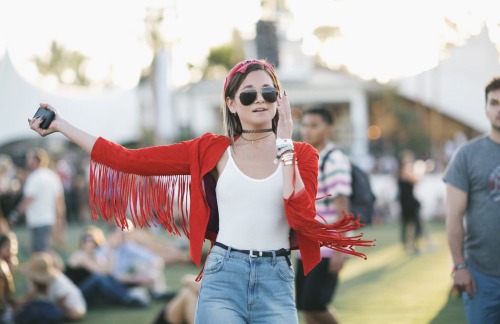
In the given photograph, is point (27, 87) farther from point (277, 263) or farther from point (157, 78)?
point (277, 263)

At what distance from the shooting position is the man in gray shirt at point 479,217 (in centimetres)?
529

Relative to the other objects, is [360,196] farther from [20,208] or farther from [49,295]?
[20,208]

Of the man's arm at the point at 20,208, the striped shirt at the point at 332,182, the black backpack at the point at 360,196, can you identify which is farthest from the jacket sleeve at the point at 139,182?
the man's arm at the point at 20,208

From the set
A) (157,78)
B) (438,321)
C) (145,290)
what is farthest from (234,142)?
(157,78)

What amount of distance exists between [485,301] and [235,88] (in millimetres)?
2223

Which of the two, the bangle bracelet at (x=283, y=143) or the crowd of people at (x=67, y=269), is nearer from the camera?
the bangle bracelet at (x=283, y=143)

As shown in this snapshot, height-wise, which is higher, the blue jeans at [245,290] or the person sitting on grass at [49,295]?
the blue jeans at [245,290]

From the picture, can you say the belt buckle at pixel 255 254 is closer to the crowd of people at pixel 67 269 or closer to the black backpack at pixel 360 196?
the black backpack at pixel 360 196

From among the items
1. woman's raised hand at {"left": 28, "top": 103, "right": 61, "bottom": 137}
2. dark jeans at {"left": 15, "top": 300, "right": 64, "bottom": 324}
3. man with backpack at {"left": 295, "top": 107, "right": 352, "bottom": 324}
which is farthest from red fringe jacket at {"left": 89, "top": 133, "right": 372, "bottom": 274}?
dark jeans at {"left": 15, "top": 300, "right": 64, "bottom": 324}

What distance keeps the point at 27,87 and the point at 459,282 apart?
35.8m

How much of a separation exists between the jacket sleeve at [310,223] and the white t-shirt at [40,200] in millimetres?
10291

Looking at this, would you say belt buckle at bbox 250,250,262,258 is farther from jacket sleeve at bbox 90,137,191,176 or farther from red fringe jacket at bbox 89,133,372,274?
jacket sleeve at bbox 90,137,191,176

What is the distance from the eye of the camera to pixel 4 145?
1763 inches

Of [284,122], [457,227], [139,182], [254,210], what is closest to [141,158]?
[139,182]
